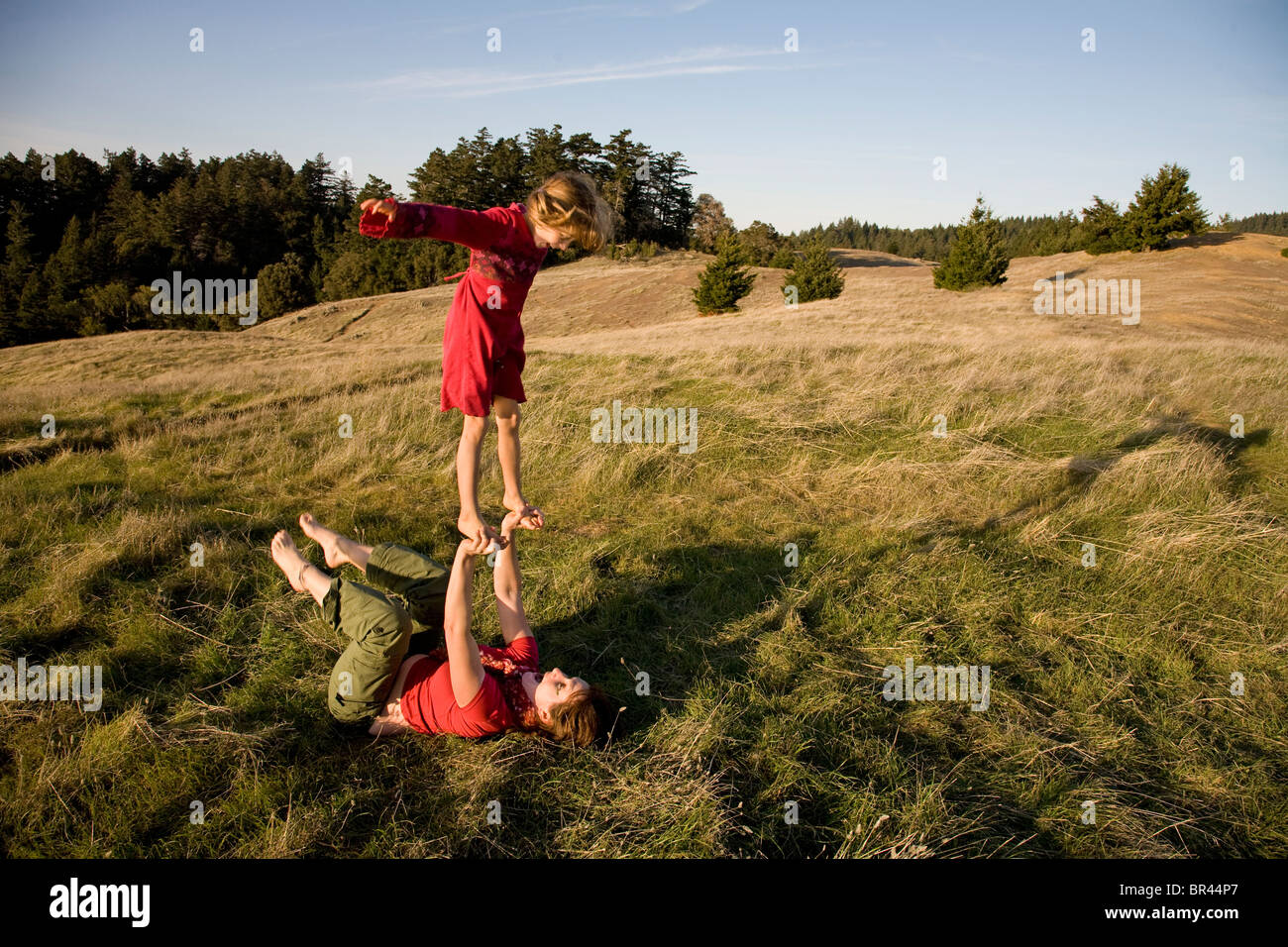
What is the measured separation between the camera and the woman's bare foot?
3.79m

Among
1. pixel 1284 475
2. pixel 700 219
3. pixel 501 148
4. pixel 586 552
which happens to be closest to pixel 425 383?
pixel 586 552

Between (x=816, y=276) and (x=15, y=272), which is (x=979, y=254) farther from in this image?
(x=15, y=272)

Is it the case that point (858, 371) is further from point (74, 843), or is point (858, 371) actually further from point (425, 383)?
point (74, 843)

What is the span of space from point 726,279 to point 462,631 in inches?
1146

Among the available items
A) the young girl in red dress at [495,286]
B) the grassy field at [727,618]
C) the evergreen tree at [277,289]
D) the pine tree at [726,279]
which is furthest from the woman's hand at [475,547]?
the evergreen tree at [277,289]

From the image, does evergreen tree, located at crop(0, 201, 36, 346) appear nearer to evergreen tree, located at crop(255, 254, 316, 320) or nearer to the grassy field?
evergreen tree, located at crop(255, 254, 316, 320)

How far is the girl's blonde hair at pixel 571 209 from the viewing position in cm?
339

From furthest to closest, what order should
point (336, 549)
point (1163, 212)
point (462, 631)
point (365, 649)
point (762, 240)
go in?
point (762, 240) < point (1163, 212) < point (336, 549) < point (365, 649) < point (462, 631)

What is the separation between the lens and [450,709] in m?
3.23

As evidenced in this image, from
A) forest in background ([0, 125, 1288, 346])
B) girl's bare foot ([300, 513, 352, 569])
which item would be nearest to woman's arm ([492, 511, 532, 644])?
girl's bare foot ([300, 513, 352, 569])

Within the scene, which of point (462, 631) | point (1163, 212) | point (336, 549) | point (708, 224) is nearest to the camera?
point (462, 631)

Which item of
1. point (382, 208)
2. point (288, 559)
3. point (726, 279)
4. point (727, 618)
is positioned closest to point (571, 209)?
point (382, 208)

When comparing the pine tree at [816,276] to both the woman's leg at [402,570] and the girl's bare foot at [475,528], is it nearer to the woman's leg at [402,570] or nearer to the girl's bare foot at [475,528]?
the woman's leg at [402,570]

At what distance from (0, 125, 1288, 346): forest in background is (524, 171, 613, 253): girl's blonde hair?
4285cm
